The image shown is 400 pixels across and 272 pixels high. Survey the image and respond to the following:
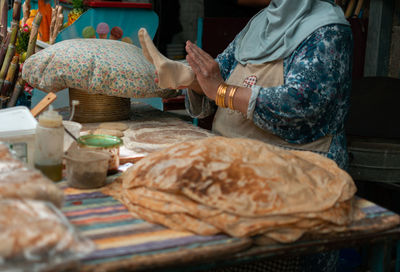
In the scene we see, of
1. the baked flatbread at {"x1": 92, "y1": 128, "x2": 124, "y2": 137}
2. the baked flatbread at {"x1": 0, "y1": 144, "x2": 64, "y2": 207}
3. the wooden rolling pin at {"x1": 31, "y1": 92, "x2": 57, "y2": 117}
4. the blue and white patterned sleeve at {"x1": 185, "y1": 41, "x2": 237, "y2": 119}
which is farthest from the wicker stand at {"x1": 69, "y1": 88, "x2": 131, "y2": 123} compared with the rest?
the baked flatbread at {"x1": 0, "y1": 144, "x2": 64, "y2": 207}

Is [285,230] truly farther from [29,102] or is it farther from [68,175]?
[29,102]

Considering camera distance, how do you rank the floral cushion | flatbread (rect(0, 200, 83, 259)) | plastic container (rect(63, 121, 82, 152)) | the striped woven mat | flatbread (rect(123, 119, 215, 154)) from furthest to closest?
the floral cushion
flatbread (rect(123, 119, 215, 154))
plastic container (rect(63, 121, 82, 152))
the striped woven mat
flatbread (rect(0, 200, 83, 259))

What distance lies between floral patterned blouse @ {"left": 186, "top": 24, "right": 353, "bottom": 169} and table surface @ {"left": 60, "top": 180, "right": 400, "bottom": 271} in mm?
606

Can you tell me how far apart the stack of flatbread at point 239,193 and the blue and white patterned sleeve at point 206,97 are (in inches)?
42.0

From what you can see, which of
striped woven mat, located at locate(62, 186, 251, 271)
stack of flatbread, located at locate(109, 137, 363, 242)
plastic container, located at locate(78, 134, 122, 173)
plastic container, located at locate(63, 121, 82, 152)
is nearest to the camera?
striped woven mat, located at locate(62, 186, 251, 271)

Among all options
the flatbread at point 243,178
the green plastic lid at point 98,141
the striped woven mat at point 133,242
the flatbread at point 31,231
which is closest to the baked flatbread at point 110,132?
the green plastic lid at point 98,141

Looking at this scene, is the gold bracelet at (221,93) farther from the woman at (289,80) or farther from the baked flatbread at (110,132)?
the baked flatbread at (110,132)

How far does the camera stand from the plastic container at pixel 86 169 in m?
1.49

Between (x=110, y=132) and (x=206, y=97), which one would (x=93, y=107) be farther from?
(x=206, y=97)

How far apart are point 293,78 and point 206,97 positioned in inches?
27.9

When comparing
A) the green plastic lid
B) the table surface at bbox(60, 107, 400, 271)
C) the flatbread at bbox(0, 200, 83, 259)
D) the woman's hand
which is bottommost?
the table surface at bbox(60, 107, 400, 271)

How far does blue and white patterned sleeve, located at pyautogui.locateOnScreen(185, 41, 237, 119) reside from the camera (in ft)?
8.16

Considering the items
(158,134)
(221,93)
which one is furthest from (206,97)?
(221,93)

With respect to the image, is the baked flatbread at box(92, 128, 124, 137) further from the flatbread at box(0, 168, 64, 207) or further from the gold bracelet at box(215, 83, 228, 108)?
the flatbread at box(0, 168, 64, 207)
